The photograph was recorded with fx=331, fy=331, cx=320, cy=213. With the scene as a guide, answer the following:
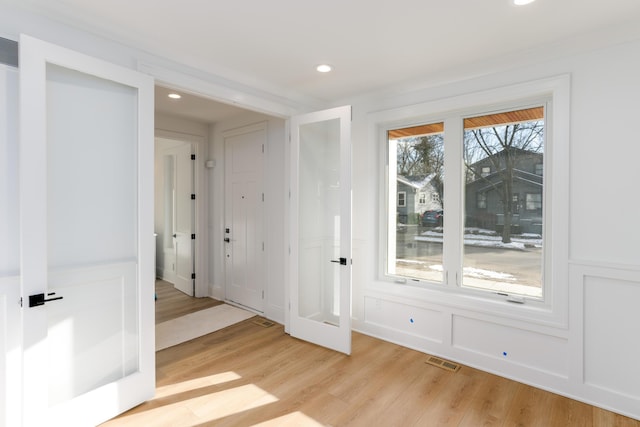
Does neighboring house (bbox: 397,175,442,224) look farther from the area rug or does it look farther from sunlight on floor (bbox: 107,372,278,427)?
the area rug

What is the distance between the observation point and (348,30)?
2275 millimetres

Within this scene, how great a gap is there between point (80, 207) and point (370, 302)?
9.12 ft

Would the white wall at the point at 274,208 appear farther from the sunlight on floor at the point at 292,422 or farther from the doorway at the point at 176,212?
the sunlight on floor at the point at 292,422

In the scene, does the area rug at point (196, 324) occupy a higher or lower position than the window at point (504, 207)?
lower

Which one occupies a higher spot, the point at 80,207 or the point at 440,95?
the point at 440,95

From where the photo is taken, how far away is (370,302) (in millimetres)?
3643

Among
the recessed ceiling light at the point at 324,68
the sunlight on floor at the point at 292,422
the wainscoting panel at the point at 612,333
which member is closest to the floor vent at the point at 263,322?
the sunlight on floor at the point at 292,422

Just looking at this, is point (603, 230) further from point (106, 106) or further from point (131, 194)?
point (106, 106)

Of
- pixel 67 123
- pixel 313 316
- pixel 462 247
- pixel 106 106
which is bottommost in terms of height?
pixel 313 316

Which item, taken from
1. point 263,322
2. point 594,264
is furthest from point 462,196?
point 263,322

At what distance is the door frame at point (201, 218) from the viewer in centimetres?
498

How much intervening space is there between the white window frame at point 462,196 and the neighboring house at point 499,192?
0.07 metres

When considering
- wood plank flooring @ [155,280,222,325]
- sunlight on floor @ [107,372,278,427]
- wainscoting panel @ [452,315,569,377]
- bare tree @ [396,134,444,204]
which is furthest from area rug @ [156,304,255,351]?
bare tree @ [396,134,444,204]

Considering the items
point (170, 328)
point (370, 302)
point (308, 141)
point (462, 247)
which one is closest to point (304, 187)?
point (308, 141)
